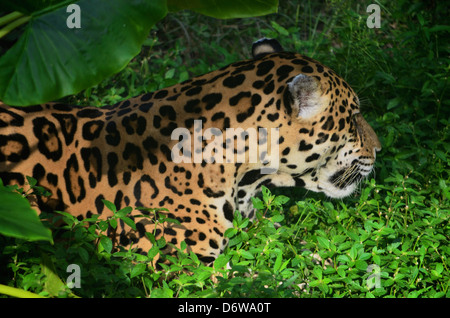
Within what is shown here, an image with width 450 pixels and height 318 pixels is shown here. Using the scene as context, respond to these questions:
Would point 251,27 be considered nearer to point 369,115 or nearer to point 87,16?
point 369,115

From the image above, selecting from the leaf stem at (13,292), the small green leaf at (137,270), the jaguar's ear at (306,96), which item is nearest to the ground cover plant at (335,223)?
the small green leaf at (137,270)

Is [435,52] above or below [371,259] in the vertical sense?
above

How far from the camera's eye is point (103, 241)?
3676 mm

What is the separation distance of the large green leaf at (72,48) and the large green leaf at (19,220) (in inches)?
31.5

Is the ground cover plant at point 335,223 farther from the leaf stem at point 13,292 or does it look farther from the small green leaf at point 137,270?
the leaf stem at point 13,292

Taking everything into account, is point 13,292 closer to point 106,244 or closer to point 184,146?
point 106,244

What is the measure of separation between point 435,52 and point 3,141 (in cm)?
431

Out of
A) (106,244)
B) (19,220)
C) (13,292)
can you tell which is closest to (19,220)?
(19,220)

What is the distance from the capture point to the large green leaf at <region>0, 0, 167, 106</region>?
3666mm

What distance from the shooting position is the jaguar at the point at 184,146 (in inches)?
170

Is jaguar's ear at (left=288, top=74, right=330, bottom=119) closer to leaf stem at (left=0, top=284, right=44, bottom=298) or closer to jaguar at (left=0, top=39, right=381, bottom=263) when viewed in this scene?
jaguar at (left=0, top=39, right=381, bottom=263)

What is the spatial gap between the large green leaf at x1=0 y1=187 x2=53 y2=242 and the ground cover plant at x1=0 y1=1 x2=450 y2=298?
616 millimetres

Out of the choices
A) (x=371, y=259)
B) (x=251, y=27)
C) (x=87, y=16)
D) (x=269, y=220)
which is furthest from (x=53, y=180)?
(x=251, y=27)

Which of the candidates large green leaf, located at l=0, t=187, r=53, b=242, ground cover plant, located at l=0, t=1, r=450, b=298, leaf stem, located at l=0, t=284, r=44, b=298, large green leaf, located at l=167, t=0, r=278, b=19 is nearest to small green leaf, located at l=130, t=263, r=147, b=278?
ground cover plant, located at l=0, t=1, r=450, b=298
